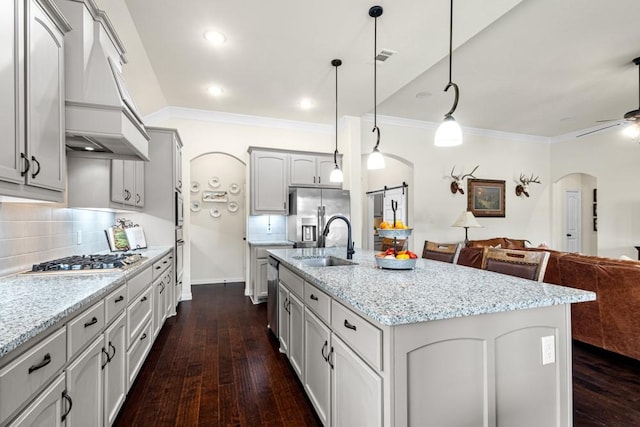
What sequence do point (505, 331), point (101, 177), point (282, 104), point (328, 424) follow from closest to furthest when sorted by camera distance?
point (505, 331) → point (328, 424) → point (101, 177) → point (282, 104)

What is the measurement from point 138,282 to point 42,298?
0.96 metres

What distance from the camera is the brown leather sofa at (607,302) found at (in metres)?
2.52

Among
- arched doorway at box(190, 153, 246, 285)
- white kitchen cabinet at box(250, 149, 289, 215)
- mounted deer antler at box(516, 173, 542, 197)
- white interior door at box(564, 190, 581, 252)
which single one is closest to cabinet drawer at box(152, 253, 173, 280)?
white kitchen cabinet at box(250, 149, 289, 215)

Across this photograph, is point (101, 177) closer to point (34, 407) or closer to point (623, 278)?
point (34, 407)

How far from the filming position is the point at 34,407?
100cm

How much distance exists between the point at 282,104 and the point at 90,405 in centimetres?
395

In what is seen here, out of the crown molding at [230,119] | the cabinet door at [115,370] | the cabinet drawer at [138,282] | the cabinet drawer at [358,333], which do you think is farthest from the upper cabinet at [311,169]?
the cabinet drawer at [358,333]

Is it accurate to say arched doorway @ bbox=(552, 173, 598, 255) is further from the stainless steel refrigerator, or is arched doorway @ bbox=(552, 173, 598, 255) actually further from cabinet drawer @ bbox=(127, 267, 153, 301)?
cabinet drawer @ bbox=(127, 267, 153, 301)

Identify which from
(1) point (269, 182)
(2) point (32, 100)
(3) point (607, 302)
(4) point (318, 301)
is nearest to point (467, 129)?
(1) point (269, 182)

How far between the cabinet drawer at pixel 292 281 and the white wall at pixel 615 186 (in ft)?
20.6

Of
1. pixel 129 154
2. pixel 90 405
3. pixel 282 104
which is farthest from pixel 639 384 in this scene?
pixel 282 104

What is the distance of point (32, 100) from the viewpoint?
1382 mm

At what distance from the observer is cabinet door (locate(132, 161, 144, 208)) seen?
10.9ft

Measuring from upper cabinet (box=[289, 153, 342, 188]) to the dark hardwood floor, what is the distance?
7.96 ft
